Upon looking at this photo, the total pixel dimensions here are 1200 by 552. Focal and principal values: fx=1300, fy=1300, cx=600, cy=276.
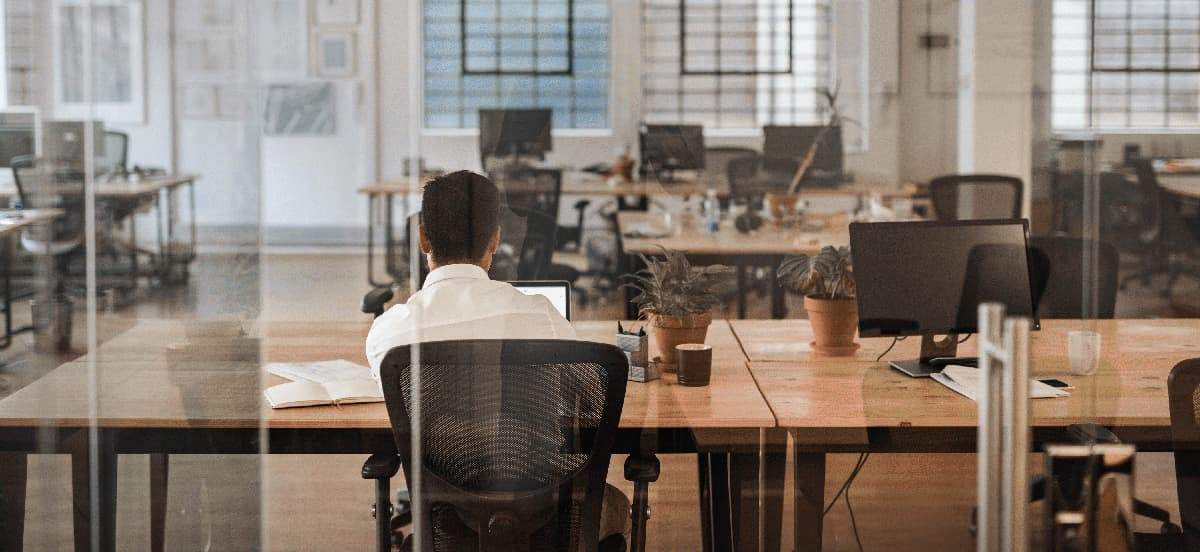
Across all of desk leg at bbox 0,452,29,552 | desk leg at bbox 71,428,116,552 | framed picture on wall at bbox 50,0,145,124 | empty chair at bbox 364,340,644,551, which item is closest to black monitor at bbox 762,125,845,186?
empty chair at bbox 364,340,644,551

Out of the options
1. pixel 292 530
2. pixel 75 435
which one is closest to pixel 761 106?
pixel 292 530

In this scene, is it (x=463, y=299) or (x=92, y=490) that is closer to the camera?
(x=463, y=299)

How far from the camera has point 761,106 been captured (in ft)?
11.2

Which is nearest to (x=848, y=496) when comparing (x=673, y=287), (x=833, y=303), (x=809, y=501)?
(x=809, y=501)

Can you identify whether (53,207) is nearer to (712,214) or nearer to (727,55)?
(727,55)

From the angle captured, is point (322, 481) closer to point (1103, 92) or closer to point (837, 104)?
point (837, 104)

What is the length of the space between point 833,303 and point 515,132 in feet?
2.79

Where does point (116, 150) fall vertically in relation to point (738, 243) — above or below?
above

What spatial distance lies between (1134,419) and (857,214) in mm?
1141

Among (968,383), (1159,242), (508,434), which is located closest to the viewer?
(508,434)

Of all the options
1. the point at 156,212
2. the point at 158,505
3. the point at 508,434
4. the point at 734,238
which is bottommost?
the point at 158,505

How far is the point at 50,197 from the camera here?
2.86 meters

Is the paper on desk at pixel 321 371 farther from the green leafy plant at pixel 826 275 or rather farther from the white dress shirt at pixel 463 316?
the green leafy plant at pixel 826 275

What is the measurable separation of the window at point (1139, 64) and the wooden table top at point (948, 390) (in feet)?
1.60
